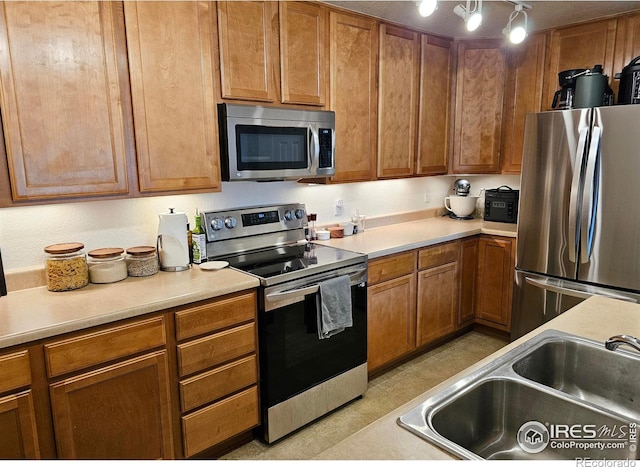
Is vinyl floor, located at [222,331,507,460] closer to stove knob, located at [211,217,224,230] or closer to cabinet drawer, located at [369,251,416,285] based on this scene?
cabinet drawer, located at [369,251,416,285]

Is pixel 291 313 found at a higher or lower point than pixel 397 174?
lower

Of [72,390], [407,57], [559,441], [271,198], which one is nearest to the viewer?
[559,441]

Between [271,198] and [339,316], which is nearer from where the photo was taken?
[339,316]

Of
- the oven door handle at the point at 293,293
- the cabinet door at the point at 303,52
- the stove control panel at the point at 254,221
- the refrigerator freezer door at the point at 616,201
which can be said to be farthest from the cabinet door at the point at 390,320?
the cabinet door at the point at 303,52

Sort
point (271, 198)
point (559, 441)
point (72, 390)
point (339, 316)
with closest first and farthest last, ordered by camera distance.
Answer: point (559, 441)
point (72, 390)
point (339, 316)
point (271, 198)

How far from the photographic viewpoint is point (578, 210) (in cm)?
278

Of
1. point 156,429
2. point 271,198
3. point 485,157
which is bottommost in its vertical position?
point 156,429

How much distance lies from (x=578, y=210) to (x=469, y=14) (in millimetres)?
1380

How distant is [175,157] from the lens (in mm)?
2197

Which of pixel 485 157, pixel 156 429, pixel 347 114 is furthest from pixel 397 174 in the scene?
pixel 156 429

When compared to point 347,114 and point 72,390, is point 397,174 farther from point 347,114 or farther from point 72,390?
point 72,390

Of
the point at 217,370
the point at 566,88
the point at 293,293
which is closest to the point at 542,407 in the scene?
the point at 293,293

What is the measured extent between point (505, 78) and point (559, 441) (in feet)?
10.3

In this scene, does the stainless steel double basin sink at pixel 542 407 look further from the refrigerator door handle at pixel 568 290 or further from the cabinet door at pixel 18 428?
the refrigerator door handle at pixel 568 290
